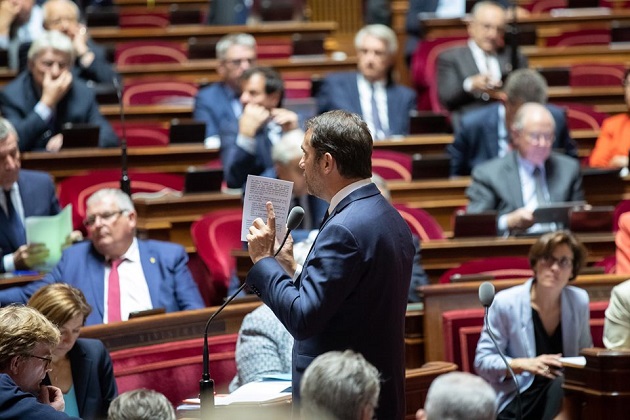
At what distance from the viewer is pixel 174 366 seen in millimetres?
4215

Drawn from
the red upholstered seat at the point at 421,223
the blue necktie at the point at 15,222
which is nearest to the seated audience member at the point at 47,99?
the blue necktie at the point at 15,222

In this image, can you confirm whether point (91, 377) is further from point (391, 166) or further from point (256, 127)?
point (391, 166)

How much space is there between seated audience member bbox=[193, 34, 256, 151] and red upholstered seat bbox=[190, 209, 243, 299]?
1.24m

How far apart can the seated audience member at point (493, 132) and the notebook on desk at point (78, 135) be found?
72.6 inches

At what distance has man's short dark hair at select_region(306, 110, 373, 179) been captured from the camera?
288cm

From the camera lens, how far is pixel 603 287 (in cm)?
483

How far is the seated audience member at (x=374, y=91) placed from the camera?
279 inches

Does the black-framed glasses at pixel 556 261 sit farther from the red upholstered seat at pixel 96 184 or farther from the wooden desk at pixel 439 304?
the red upholstered seat at pixel 96 184

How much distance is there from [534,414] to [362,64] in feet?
10.6

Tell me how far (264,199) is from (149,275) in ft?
6.23

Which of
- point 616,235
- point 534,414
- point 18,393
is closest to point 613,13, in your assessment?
point 616,235

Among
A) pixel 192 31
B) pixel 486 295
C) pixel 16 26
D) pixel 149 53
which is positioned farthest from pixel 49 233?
pixel 192 31

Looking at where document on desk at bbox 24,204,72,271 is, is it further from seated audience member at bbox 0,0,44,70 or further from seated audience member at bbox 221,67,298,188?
seated audience member at bbox 0,0,44,70

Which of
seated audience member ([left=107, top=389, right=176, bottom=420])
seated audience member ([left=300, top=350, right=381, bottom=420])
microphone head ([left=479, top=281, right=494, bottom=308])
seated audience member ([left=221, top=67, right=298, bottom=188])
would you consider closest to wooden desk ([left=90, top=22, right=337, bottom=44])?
seated audience member ([left=221, top=67, right=298, bottom=188])
